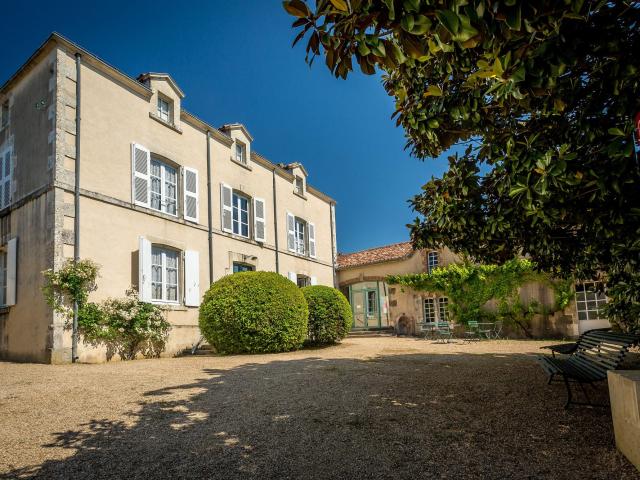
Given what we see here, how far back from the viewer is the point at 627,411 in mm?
2607

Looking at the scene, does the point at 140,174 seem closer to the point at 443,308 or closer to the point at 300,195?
the point at 300,195

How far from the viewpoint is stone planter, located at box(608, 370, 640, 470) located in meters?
2.47

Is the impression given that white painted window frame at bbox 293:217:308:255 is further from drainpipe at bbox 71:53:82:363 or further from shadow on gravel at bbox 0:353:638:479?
shadow on gravel at bbox 0:353:638:479

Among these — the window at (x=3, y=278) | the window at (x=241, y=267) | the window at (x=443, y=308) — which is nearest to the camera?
the window at (x=3, y=278)

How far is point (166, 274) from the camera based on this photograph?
1057 cm

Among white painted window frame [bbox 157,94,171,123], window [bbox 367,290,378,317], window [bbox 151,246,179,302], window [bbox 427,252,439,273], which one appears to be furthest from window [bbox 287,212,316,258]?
white painted window frame [bbox 157,94,171,123]

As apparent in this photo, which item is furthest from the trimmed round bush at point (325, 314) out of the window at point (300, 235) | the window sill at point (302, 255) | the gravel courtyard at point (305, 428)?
the window at point (300, 235)

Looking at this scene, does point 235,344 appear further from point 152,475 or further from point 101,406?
point 152,475

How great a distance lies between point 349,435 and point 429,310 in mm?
14627

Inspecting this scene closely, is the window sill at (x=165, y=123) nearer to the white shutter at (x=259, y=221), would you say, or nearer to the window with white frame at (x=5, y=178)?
the window with white frame at (x=5, y=178)

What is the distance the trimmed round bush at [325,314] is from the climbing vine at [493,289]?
608cm

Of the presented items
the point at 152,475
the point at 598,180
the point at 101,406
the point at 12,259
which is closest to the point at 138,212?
the point at 12,259

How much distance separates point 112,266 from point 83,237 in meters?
0.85

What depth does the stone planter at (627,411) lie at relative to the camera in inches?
97.3
